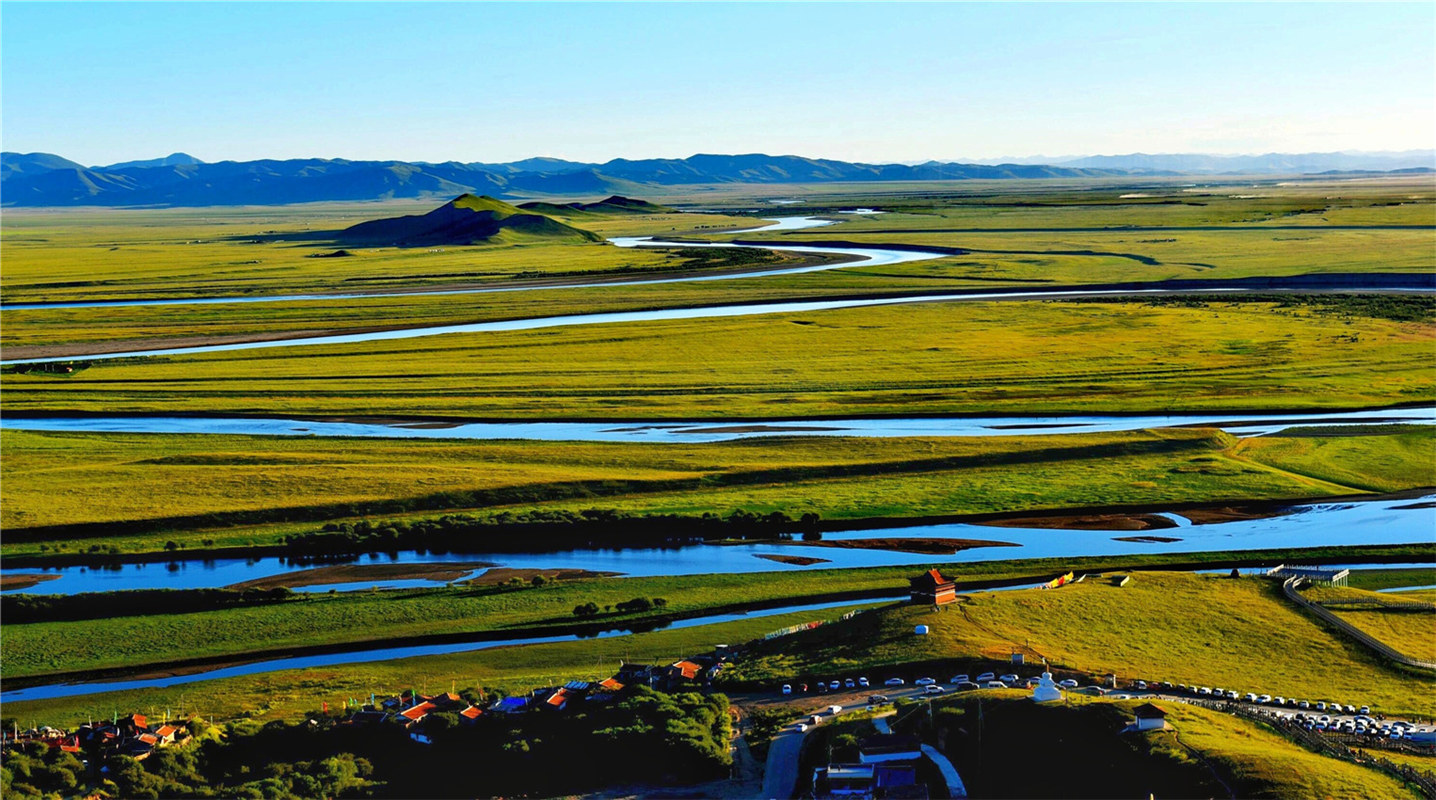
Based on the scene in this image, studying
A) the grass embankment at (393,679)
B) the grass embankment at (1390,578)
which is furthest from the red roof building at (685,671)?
the grass embankment at (1390,578)

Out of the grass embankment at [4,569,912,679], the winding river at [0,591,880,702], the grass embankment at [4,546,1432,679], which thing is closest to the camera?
the winding river at [0,591,880,702]

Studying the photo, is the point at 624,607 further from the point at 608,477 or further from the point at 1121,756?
the point at 1121,756

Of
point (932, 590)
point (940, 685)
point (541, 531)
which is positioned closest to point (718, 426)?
point (541, 531)

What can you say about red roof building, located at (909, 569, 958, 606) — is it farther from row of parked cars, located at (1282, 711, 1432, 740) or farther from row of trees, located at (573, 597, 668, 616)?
row of parked cars, located at (1282, 711, 1432, 740)

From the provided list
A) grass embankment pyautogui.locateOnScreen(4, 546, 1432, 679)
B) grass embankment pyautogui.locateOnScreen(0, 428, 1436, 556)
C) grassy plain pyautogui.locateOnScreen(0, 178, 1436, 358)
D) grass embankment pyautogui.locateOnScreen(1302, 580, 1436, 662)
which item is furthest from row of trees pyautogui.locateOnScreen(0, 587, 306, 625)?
grassy plain pyautogui.locateOnScreen(0, 178, 1436, 358)

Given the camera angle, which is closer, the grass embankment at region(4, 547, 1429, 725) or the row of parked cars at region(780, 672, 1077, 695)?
the row of parked cars at region(780, 672, 1077, 695)

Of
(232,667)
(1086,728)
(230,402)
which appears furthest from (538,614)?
(230,402)
